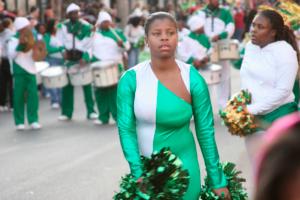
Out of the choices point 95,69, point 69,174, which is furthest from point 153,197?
point 95,69

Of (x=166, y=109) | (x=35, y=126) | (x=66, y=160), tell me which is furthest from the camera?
(x=35, y=126)

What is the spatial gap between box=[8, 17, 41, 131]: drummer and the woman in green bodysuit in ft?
31.3

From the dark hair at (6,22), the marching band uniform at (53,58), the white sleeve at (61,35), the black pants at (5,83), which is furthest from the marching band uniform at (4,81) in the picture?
the white sleeve at (61,35)

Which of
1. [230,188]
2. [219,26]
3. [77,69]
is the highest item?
[230,188]

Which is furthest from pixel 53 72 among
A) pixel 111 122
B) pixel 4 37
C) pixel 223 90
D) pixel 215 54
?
pixel 223 90

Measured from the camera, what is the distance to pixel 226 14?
1470 cm

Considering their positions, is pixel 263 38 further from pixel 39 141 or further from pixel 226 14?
pixel 226 14

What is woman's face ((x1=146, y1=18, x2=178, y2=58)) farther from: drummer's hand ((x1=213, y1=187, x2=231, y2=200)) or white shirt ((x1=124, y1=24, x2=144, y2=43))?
white shirt ((x1=124, y1=24, x2=144, y2=43))

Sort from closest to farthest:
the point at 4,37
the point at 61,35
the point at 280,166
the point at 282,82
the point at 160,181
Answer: the point at 280,166, the point at 160,181, the point at 282,82, the point at 61,35, the point at 4,37

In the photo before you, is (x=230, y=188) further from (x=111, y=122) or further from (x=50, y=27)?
(x=50, y=27)

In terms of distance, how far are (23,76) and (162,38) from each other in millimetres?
9775

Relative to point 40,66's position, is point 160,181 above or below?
above

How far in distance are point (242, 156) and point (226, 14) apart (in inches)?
209

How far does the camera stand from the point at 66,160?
10.2 meters
